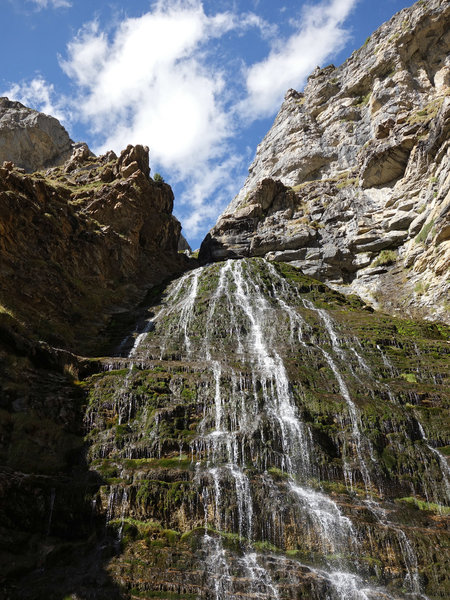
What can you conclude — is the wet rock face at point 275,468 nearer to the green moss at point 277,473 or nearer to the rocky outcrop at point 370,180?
the green moss at point 277,473

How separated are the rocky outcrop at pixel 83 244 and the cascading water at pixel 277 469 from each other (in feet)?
17.1

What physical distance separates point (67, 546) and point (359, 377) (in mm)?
12319

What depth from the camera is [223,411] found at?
14.6 meters

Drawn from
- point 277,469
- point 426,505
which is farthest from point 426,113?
point 277,469

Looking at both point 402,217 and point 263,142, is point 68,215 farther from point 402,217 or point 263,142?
point 263,142

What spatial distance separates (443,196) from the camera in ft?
89.7

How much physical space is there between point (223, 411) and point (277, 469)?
2880 mm

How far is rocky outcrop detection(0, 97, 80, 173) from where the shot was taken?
57.7 metres

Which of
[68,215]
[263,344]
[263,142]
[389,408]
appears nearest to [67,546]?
[389,408]

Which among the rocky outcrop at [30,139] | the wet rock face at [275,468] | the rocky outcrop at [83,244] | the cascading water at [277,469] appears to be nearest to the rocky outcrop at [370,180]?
the rocky outcrop at [83,244]

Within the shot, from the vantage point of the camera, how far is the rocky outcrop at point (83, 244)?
70.6ft

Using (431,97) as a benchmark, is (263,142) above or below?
above

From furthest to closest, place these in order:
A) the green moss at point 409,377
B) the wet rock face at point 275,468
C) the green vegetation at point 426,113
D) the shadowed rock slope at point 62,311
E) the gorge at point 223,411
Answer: the green vegetation at point 426,113
the green moss at point 409,377
the shadowed rock slope at point 62,311
the gorge at point 223,411
the wet rock face at point 275,468

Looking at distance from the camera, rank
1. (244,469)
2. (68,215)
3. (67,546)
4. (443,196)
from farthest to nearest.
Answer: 1. (68,215)
2. (443,196)
3. (244,469)
4. (67,546)
